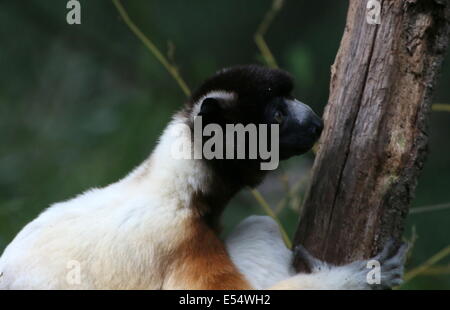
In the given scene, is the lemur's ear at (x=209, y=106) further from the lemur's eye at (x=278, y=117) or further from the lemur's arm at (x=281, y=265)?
the lemur's arm at (x=281, y=265)

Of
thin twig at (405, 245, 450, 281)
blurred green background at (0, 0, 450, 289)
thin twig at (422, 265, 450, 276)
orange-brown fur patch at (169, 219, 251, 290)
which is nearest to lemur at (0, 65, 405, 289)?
orange-brown fur patch at (169, 219, 251, 290)

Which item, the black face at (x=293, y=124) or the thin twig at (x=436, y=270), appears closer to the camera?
the black face at (x=293, y=124)

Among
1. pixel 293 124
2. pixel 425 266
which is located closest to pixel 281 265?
pixel 293 124

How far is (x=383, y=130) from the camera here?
12.3ft

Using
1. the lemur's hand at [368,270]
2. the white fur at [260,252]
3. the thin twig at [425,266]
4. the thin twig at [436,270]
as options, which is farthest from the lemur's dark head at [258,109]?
the thin twig at [436,270]

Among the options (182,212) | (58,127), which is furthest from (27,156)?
(182,212)

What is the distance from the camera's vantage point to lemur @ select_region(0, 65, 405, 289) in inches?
148

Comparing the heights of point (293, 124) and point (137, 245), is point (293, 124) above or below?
above

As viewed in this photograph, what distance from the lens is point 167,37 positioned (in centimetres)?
963

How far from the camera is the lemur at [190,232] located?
12.3ft

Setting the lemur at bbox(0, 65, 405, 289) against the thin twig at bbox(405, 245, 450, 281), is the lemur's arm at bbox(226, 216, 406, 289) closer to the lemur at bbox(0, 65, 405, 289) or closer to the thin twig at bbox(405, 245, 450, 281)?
the lemur at bbox(0, 65, 405, 289)

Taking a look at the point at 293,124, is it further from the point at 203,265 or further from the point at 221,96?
the point at 203,265

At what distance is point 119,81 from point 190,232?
286 inches

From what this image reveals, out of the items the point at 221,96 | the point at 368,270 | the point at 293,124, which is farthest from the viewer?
the point at 221,96
